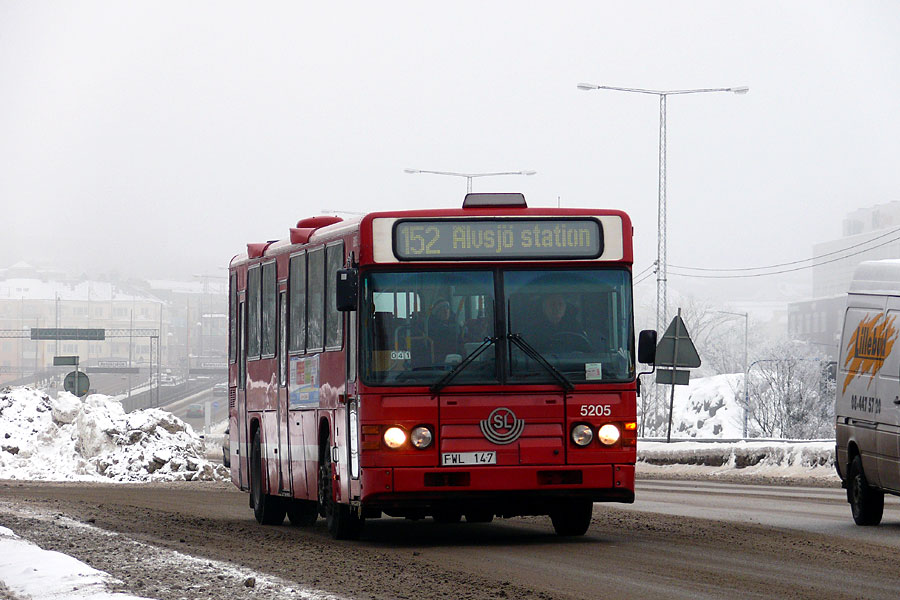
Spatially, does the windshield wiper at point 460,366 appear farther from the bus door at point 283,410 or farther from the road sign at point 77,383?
the road sign at point 77,383

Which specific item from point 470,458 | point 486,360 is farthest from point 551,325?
point 470,458

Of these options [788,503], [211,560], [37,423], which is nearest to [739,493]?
[788,503]

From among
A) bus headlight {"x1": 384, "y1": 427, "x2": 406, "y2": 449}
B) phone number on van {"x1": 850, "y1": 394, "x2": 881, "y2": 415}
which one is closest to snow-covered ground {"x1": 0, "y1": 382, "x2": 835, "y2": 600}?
phone number on van {"x1": 850, "y1": 394, "x2": 881, "y2": 415}

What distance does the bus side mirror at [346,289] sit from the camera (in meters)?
14.0

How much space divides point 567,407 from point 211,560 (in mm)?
3325

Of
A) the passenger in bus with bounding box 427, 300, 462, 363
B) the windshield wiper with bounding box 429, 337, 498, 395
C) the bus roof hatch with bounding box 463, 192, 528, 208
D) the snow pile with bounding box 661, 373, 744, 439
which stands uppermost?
the bus roof hatch with bounding box 463, 192, 528, 208

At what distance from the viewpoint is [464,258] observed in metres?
14.4

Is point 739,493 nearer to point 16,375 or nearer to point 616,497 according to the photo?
point 616,497

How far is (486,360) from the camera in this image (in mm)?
14117

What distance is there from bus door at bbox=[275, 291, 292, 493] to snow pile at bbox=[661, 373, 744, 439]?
105843mm

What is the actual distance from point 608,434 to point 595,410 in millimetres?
251

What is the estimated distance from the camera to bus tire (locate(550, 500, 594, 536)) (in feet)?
49.7

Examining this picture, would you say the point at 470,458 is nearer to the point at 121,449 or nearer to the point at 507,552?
the point at 507,552

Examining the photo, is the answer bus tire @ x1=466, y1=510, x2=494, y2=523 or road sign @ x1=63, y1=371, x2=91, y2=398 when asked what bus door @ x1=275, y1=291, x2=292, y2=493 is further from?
road sign @ x1=63, y1=371, x2=91, y2=398
